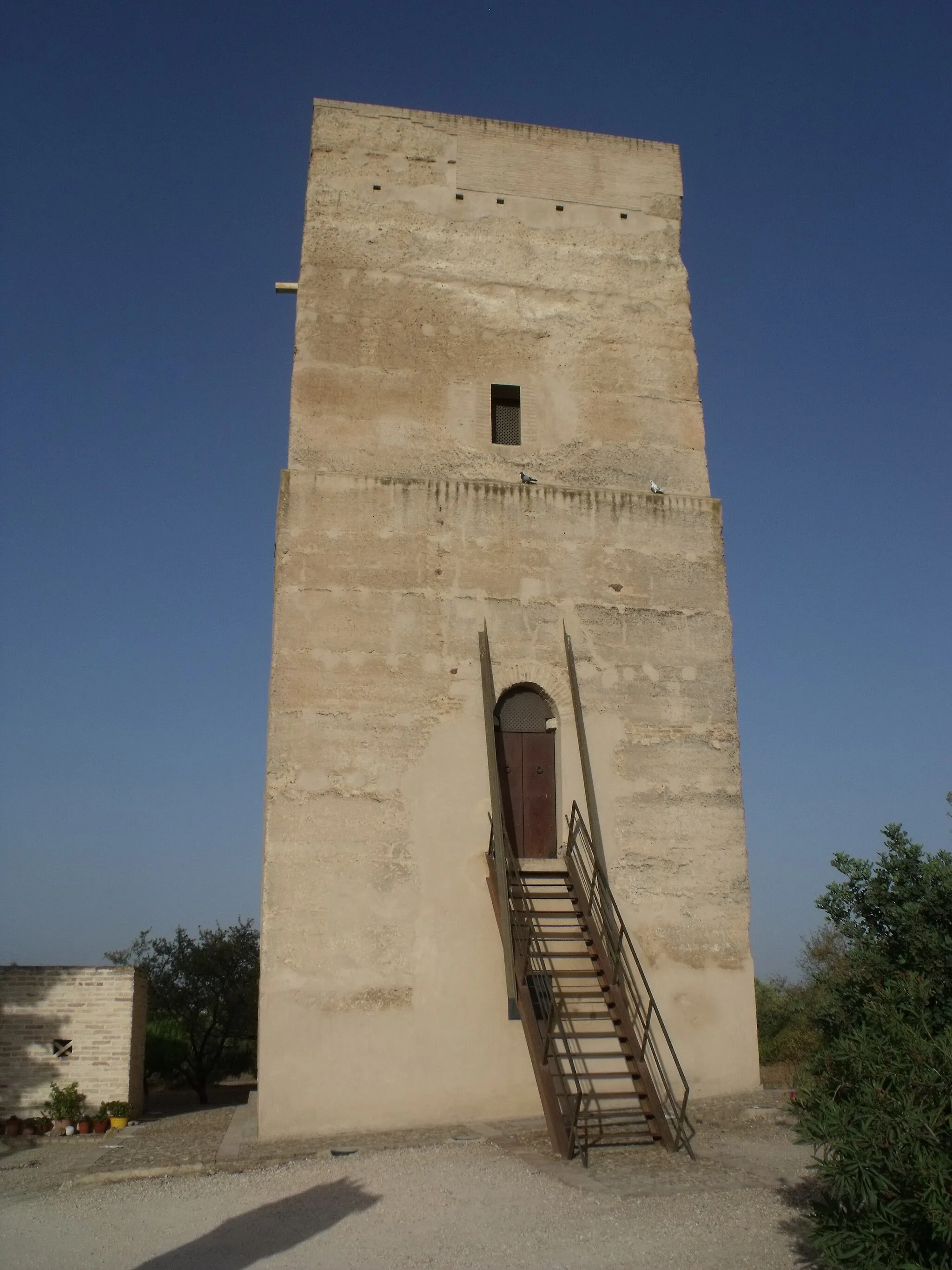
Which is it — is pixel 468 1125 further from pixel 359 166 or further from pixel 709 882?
pixel 359 166

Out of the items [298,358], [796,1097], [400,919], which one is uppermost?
[298,358]

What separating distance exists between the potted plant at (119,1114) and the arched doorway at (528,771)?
5.93m

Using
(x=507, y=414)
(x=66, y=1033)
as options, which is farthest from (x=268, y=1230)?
(x=507, y=414)

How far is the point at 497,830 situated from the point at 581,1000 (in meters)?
1.85

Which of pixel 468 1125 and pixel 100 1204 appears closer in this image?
pixel 100 1204

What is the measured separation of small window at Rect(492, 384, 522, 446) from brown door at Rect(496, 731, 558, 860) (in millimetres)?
3654

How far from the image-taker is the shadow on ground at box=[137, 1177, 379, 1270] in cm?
589

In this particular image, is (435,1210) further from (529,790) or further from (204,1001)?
(204,1001)

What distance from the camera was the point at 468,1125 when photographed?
31.6ft

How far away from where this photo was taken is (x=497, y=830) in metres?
9.88

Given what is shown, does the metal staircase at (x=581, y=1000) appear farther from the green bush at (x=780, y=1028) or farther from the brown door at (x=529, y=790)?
the green bush at (x=780, y=1028)

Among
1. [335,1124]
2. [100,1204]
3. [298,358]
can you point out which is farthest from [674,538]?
[100,1204]

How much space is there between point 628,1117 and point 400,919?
2774 mm

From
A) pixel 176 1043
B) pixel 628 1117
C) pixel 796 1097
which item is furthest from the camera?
pixel 176 1043
